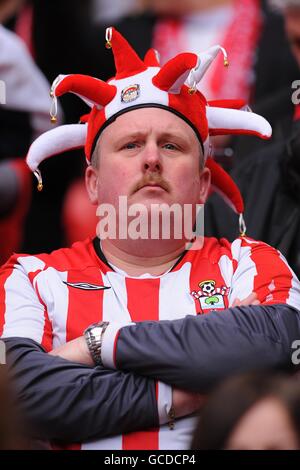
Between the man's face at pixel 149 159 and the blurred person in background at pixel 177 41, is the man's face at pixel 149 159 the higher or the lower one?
the lower one

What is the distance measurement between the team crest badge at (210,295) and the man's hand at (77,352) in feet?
1.29

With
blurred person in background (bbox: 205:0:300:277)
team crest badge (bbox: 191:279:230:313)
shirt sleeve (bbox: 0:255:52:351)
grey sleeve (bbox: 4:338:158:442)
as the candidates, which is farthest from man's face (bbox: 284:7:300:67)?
grey sleeve (bbox: 4:338:158:442)

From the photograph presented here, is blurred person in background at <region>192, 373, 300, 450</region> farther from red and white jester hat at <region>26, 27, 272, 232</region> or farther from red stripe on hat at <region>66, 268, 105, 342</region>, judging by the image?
red and white jester hat at <region>26, 27, 272, 232</region>

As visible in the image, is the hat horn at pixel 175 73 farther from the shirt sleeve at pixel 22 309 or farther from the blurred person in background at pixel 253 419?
the blurred person in background at pixel 253 419

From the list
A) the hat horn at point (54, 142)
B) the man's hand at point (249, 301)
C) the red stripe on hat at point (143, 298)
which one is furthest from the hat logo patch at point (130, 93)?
the man's hand at point (249, 301)

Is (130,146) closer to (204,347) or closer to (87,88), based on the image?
(87,88)

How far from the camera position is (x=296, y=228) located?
14.0ft

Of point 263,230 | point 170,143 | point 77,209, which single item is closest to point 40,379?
point 170,143

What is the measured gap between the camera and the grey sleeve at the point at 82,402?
10.0ft

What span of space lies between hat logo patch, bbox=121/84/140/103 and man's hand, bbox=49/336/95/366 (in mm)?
834

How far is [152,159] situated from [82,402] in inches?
32.8

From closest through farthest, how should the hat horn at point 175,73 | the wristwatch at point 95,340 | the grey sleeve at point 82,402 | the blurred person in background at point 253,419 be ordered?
the blurred person in background at point 253,419
the grey sleeve at point 82,402
the wristwatch at point 95,340
the hat horn at point 175,73

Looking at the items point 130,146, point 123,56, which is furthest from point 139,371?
point 123,56

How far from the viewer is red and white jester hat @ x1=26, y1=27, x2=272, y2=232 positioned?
11.8ft
